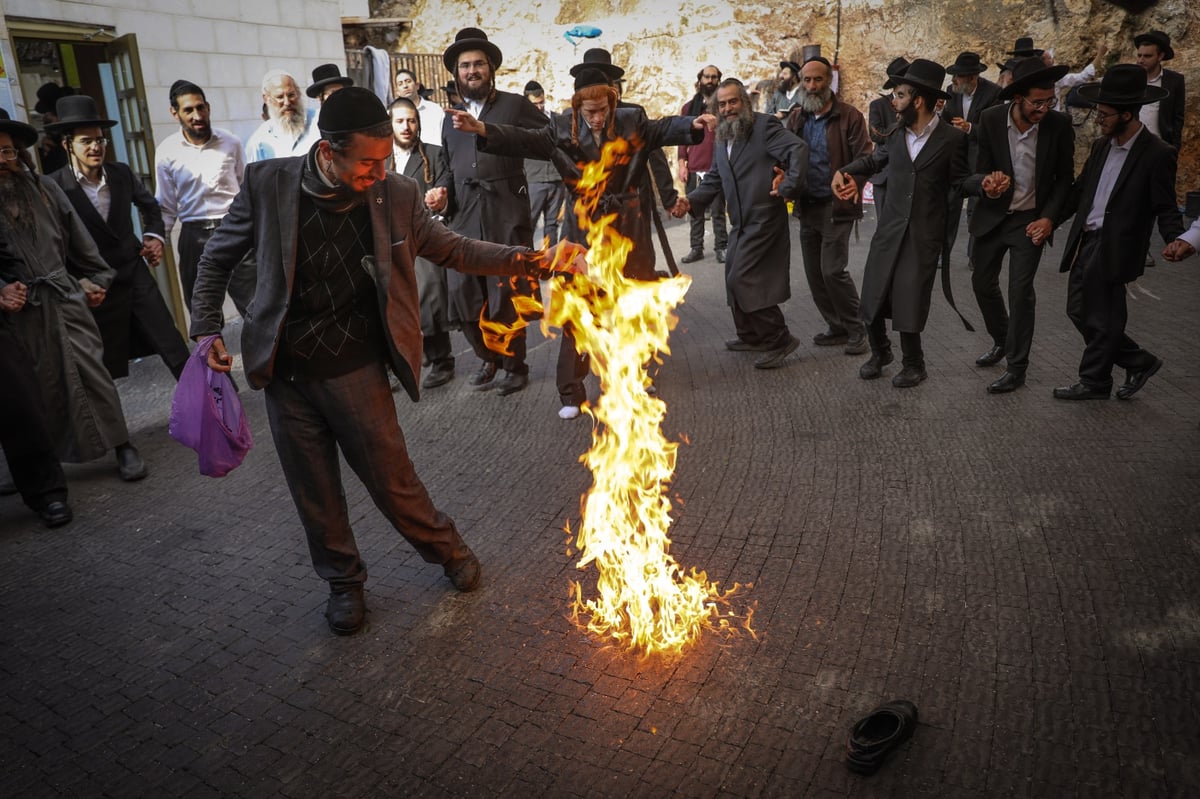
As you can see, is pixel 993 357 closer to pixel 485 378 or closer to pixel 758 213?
pixel 758 213

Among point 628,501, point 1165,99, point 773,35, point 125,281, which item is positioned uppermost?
point 773,35

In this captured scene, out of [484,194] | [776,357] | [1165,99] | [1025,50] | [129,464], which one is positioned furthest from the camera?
[1025,50]

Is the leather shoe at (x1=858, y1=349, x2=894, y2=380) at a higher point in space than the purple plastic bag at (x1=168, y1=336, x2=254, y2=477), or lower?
lower

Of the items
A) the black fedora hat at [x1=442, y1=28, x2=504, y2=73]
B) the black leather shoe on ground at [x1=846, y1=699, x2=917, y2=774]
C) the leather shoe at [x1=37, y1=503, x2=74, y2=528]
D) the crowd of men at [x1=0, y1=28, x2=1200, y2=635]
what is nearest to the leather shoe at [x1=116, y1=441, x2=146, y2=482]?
the crowd of men at [x1=0, y1=28, x2=1200, y2=635]

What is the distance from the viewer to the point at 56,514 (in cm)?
557

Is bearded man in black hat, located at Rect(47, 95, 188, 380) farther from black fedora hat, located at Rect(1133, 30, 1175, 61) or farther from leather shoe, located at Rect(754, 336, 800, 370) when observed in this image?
black fedora hat, located at Rect(1133, 30, 1175, 61)

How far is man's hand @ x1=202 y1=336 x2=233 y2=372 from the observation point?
388cm

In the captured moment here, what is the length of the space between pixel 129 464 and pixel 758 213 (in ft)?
17.0

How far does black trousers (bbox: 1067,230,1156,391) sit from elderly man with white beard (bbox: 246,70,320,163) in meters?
6.63

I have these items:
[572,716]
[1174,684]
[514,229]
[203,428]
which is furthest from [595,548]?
[514,229]

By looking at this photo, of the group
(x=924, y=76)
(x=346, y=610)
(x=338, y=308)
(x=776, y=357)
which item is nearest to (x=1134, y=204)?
(x=924, y=76)

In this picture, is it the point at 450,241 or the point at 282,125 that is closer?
the point at 450,241

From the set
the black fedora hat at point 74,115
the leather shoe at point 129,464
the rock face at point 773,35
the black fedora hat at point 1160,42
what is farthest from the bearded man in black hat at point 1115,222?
the rock face at point 773,35

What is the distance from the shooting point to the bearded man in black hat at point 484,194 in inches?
279
